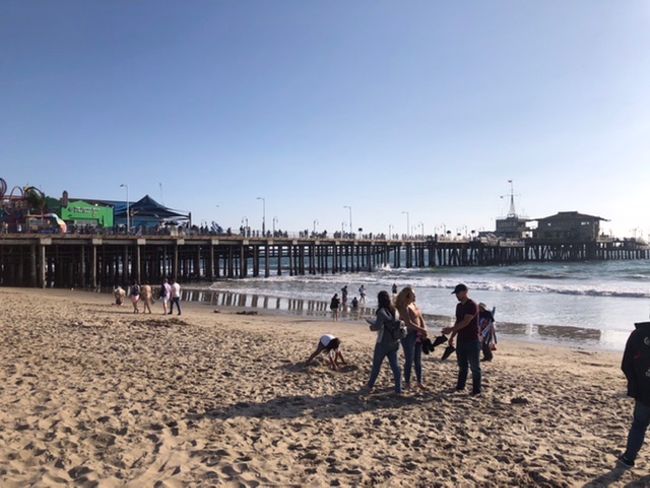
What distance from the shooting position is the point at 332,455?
4.80 metres

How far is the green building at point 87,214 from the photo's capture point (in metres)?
43.7

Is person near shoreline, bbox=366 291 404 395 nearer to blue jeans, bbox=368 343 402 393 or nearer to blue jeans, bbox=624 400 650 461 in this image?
blue jeans, bbox=368 343 402 393

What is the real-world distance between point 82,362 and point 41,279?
25.5 metres

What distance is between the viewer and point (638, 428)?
457 centimetres

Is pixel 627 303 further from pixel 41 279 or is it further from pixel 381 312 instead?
pixel 41 279

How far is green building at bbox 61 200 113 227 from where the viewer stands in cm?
4366

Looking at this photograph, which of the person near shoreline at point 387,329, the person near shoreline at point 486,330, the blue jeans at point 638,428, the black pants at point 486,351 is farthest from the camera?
the black pants at point 486,351

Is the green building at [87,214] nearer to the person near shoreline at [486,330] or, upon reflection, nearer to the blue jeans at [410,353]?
the person near shoreline at [486,330]

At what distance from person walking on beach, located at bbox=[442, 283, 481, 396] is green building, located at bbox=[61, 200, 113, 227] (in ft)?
143

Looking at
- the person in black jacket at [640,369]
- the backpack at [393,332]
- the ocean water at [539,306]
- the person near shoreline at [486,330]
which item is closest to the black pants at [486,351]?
the person near shoreline at [486,330]

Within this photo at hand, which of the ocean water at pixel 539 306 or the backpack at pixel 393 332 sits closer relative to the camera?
the backpack at pixel 393 332

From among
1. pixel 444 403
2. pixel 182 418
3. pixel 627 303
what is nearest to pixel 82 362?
pixel 182 418

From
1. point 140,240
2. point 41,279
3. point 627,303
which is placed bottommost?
point 627,303

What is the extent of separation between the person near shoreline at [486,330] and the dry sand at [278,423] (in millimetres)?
694
